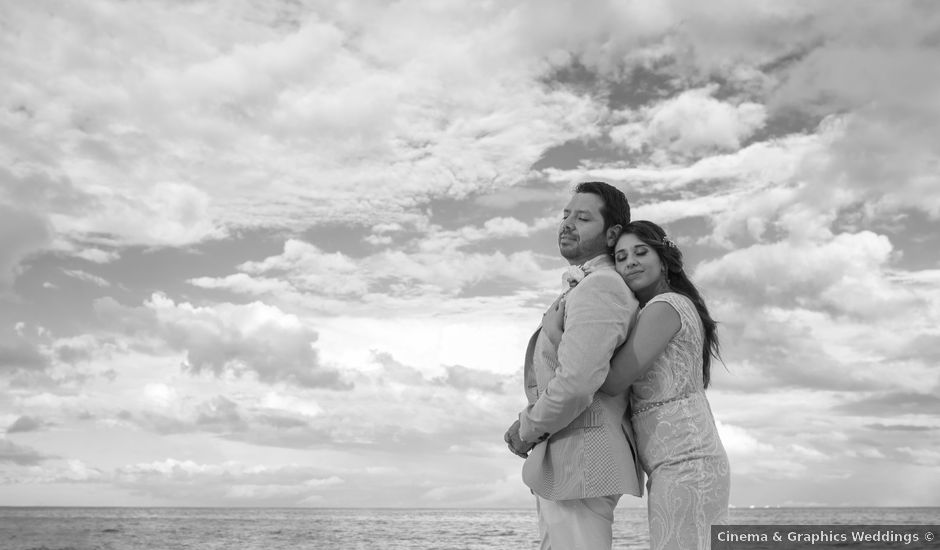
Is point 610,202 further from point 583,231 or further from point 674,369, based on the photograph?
point 674,369

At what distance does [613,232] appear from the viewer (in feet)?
12.7

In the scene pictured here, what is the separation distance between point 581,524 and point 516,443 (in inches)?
17.5

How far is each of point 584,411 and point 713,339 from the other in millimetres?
865

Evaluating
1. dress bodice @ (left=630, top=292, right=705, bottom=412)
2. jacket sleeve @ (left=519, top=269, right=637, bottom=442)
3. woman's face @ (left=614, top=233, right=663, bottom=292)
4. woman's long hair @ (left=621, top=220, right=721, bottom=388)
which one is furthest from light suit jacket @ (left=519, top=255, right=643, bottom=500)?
woman's long hair @ (left=621, top=220, right=721, bottom=388)

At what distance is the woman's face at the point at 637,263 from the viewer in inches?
148

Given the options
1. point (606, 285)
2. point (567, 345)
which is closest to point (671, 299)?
point (606, 285)

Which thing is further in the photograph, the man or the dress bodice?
the dress bodice

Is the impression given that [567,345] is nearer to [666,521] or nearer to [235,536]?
[666,521]

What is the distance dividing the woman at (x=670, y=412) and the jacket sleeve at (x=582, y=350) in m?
0.15

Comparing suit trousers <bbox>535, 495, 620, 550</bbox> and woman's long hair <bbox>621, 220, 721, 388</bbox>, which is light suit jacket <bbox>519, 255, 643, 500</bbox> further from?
woman's long hair <bbox>621, 220, 721, 388</bbox>

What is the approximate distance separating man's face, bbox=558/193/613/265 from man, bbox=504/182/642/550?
171 millimetres

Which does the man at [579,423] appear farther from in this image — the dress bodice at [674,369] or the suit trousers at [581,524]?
the dress bodice at [674,369]

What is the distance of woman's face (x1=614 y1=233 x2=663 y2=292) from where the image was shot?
3762mm

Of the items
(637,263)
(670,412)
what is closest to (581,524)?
(670,412)
